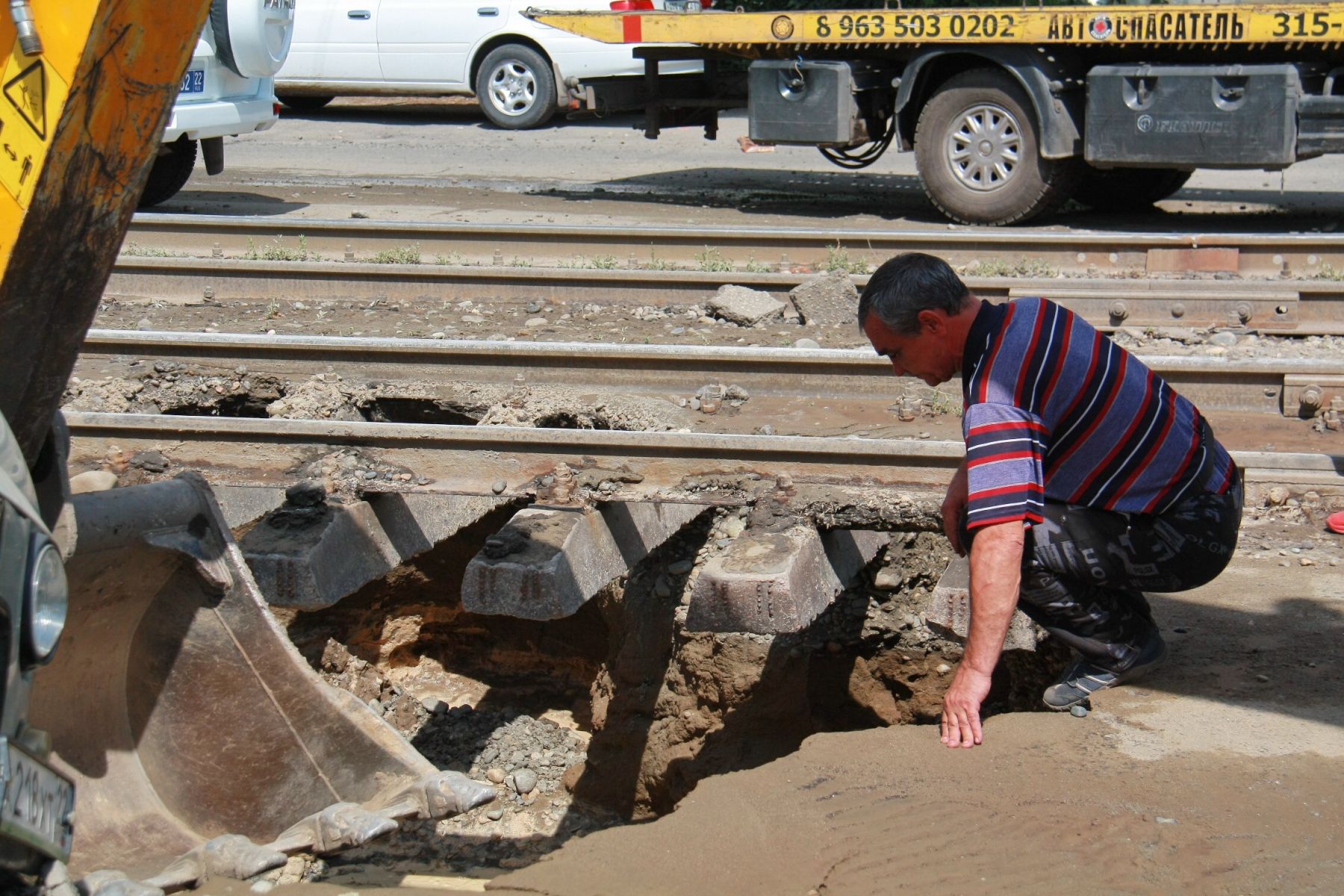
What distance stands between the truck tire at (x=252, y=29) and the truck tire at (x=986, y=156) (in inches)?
179

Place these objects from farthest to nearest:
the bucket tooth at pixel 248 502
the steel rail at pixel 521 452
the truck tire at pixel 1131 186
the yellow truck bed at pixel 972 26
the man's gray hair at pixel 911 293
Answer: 1. the truck tire at pixel 1131 186
2. the yellow truck bed at pixel 972 26
3. the steel rail at pixel 521 452
4. the bucket tooth at pixel 248 502
5. the man's gray hair at pixel 911 293

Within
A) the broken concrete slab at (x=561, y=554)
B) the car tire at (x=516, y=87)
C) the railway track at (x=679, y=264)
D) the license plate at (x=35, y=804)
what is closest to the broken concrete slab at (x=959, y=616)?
the broken concrete slab at (x=561, y=554)

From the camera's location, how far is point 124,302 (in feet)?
25.1

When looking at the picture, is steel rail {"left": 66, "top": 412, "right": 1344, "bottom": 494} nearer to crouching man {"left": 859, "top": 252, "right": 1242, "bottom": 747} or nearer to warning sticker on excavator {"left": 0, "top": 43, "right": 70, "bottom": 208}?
crouching man {"left": 859, "top": 252, "right": 1242, "bottom": 747}

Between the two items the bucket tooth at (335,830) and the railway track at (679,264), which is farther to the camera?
the railway track at (679,264)

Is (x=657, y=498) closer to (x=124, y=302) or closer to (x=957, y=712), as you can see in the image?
(x=957, y=712)

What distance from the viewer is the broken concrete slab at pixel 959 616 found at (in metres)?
3.90

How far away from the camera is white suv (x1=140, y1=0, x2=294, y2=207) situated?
29.4 feet

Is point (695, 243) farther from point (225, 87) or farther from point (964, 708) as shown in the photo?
point (964, 708)

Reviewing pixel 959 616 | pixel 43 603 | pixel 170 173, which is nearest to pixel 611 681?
pixel 959 616

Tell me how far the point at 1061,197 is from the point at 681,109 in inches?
153

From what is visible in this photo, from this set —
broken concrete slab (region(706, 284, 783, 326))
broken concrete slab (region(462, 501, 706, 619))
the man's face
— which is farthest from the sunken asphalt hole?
broken concrete slab (region(706, 284, 783, 326))

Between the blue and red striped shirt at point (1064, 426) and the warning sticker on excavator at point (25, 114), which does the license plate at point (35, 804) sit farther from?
the blue and red striped shirt at point (1064, 426)

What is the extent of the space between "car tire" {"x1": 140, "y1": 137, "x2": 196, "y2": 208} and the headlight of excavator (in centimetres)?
873
